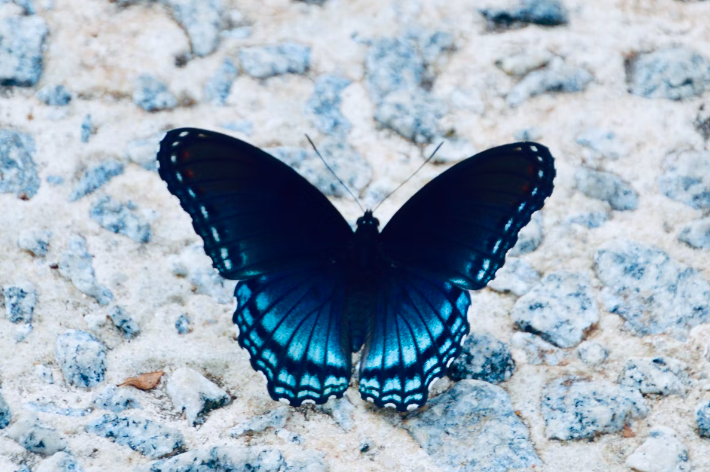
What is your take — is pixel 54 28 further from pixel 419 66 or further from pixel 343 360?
pixel 343 360

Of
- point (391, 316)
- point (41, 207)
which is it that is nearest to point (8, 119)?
point (41, 207)

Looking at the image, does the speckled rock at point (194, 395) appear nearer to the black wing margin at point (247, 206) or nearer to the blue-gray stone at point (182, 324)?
the blue-gray stone at point (182, 324)

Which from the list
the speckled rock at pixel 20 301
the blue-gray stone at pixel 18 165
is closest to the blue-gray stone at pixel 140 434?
the speckled rock at pixel 20 301

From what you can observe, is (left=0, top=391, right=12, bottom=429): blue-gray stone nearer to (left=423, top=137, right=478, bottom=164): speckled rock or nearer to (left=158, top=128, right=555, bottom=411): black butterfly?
(left=158, top=128, right=555, bottom=411): black butterfly

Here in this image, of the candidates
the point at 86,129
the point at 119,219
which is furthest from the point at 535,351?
the point at 86,129

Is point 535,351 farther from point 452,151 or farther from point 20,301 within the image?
point 20,301

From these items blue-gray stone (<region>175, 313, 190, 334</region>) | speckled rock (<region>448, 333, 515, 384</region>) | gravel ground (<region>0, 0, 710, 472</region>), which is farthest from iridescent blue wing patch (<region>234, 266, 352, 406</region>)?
speckled rock (<region>448, 333, 515, 384</region>)
